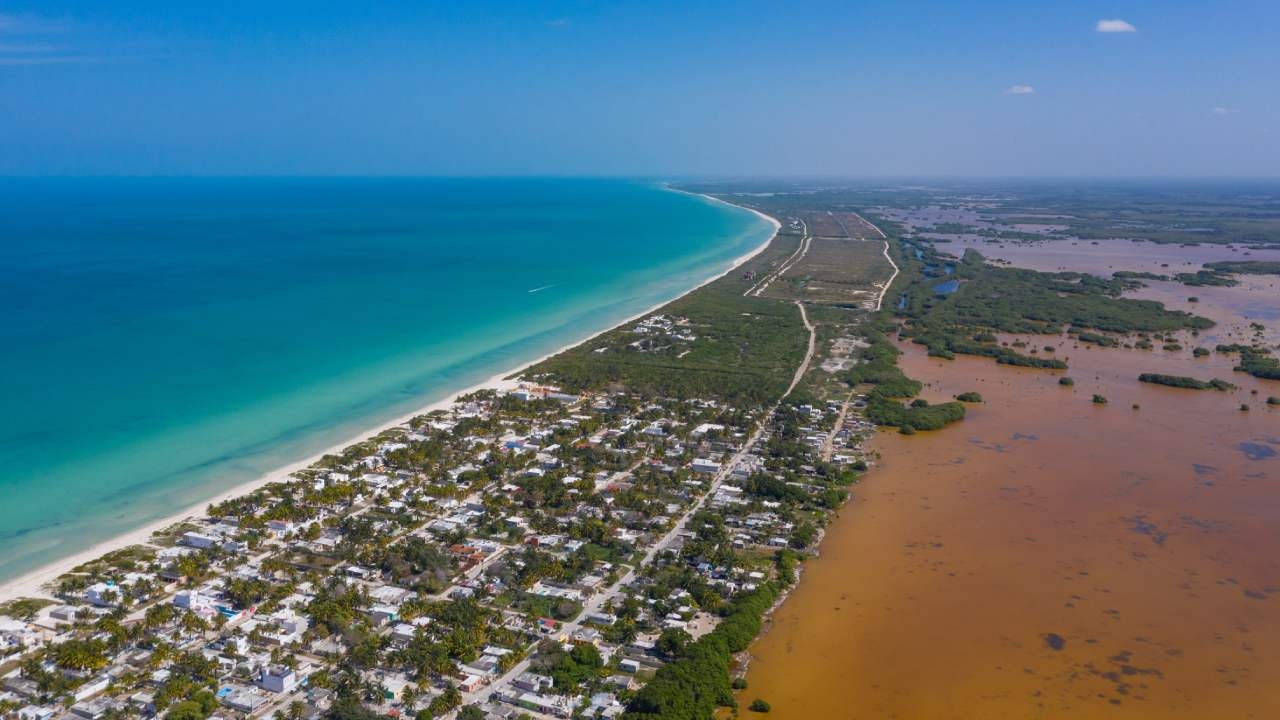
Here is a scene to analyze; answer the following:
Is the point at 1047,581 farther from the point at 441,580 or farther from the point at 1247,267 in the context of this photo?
the point at 1247,267

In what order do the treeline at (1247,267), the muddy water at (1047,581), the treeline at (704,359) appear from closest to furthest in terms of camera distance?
the muddy water at (1047,581) → the treeline at (704,359) → the treeline at (1247,267)

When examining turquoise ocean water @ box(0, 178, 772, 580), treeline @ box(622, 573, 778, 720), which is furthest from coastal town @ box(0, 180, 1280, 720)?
turquoise ocean water @ box(0, 178, 772, 580)

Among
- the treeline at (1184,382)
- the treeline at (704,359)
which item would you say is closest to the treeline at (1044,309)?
the treeline at (704,359)

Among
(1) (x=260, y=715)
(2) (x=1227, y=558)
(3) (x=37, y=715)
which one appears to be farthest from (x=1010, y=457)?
(3) (x=37, y=715)

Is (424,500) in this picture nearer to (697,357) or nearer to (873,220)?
(697,357)

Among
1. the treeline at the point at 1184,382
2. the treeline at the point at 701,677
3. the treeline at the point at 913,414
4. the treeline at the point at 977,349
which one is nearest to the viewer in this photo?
the treeline at the point at 701,677

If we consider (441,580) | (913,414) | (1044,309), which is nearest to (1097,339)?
(1044,309)

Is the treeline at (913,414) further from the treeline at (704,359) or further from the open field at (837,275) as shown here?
the open field at (837,275)

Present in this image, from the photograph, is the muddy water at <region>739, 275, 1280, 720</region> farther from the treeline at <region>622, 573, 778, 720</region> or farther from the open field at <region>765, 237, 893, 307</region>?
the open field at <region>765, 237, 893, 307</region>
